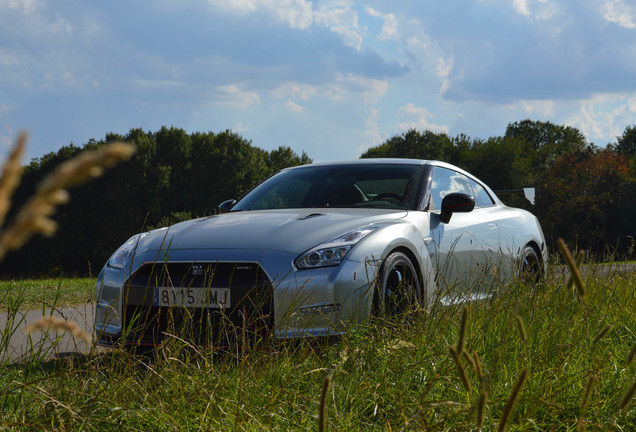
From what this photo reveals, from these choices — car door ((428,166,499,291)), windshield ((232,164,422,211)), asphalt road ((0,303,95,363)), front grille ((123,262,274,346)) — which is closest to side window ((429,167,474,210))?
car door ((428,166,499,291))

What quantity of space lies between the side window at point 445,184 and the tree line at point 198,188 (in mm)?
37473

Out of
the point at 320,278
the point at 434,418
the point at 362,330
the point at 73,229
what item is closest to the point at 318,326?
the point at 320,278

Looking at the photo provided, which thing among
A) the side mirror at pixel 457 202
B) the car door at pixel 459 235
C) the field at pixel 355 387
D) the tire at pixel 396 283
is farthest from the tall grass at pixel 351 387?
the side mirror at pixel 457 202

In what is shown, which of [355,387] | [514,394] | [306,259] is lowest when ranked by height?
[355,387]

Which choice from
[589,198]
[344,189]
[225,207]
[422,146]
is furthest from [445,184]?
[422,146]

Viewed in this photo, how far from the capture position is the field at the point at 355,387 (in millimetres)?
2721

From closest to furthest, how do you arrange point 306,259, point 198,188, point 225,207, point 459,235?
1. point 306,259
2. point 459,235
3. point 225,207
4. point 198,188

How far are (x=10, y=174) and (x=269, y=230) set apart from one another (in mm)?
4311

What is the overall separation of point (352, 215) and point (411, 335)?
62.1 inches

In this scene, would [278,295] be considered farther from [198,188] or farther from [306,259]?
[198,188]

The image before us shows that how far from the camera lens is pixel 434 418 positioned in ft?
8.89

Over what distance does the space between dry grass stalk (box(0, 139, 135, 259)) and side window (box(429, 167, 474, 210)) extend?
5568mm

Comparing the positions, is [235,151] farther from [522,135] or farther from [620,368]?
[620,368]

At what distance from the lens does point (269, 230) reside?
4797 millimetres
